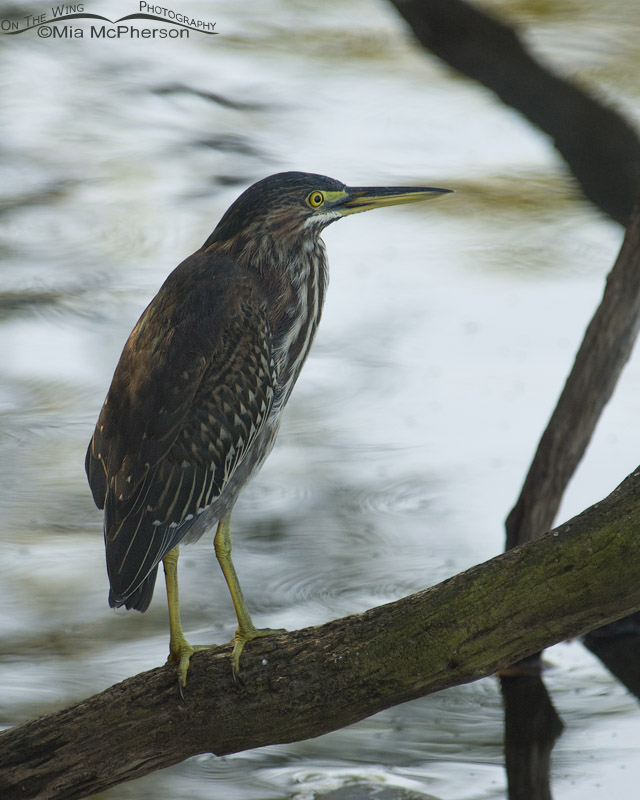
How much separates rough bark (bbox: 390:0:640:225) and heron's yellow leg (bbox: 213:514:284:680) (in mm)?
4749

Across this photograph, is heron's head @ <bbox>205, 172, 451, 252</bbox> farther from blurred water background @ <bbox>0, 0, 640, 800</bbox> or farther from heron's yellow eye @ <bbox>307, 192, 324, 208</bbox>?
blurred water background @ <bbox>0, 0, 640, 800</bbox>

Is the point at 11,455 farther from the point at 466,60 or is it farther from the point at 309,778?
the point at 466,60

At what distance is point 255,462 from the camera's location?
2342 mm

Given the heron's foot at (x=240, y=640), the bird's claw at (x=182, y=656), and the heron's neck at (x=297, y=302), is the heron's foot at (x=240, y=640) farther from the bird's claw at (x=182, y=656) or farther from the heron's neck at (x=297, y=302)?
the heron's neck at (x=297, y=302)

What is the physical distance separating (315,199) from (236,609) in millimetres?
837

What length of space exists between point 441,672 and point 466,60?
8.11 meters

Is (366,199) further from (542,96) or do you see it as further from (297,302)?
(542,96)

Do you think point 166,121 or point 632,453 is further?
point 166,121

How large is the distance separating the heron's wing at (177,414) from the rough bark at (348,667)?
0.75 ft

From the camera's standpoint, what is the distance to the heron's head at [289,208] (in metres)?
2.26

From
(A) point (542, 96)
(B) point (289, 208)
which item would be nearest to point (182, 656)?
(B) point (289, 208)

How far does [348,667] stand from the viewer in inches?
74.5

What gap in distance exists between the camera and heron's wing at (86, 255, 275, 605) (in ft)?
6.97

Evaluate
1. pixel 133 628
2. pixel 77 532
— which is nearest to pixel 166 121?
pixel 77 532
